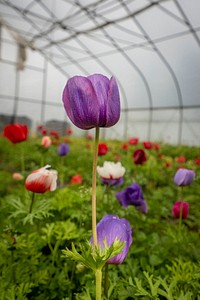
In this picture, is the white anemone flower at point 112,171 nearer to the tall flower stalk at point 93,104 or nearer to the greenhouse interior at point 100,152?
the greenhouse interior at point 100,152

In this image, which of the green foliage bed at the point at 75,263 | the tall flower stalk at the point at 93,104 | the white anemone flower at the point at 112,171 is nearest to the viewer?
the tall flower stalk at the point at 93,104

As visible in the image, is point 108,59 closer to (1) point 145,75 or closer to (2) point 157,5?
(1) point 145,75

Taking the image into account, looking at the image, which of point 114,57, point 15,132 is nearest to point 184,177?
point 15,132

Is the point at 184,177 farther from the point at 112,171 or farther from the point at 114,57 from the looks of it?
the point at 114,57

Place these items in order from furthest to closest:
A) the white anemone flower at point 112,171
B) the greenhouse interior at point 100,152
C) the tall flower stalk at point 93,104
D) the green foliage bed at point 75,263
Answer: the white anemone flower at point 112,171
the green foliage bed at point 75,263
the greenhouse interior at point 100,152
the tall flower stalk at point 93,104

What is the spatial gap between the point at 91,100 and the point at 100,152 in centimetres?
141

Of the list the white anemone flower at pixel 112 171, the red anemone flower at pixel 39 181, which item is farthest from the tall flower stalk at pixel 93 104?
the white anemone flower at pixel 112 171

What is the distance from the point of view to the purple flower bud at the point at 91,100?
630mm

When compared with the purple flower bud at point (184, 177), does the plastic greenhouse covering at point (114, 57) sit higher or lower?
higher

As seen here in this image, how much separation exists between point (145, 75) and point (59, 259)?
1022cm

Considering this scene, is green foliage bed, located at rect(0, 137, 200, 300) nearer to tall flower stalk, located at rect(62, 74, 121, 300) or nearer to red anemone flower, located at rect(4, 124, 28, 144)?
tall flower stalk, located at rect(62, 74, 121, 300)

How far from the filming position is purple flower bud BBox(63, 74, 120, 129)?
0.63m

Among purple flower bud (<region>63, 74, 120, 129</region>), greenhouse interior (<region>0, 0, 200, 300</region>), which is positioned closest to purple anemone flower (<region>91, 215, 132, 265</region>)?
greenhouse interior (<region>0, 0, 200, 300</region>)

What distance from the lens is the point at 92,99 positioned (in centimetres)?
63
